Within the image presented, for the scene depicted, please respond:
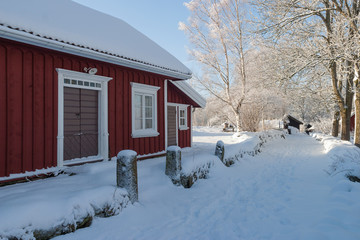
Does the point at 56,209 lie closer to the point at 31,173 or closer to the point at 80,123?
the point at 31,173

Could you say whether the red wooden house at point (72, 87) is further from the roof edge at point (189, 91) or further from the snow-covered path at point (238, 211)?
the snow-covered path at point (238, 211)


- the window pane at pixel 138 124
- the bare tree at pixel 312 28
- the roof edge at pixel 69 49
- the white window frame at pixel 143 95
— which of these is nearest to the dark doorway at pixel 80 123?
the roof edge at pixel 69 49

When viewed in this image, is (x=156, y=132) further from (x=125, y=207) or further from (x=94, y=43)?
(x=125, y=207)

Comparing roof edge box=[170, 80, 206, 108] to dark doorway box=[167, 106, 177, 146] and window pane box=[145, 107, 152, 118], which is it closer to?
dark doorway box=[167, 106, 177, 146]

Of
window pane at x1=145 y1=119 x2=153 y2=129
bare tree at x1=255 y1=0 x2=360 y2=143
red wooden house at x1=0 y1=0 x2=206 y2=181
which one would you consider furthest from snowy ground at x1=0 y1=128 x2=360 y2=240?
bare tree at x1=255 y1=0 x2=360 y2=143

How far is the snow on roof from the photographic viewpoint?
4.57 meters

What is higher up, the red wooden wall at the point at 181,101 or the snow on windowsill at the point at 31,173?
the red wooden wall at the point at 181,101

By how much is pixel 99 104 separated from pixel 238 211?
15.3ft

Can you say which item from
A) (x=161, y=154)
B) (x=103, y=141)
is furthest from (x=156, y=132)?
(x=103, y=141)

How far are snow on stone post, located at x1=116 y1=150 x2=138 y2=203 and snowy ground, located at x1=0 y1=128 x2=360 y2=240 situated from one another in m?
0.26

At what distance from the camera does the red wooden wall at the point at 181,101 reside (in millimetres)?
10152

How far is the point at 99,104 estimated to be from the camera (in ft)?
21.4

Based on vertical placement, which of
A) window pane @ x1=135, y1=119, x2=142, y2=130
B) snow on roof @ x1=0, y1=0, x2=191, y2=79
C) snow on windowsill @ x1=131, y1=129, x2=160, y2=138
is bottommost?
snow on windowsill @ x1=131, y1=129, x2=160, y2=138

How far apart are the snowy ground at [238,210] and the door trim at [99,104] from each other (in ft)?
5.04
